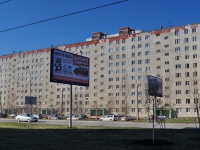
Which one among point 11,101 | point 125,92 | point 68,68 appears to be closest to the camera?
point 68,68

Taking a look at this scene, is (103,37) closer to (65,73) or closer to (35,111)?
(35,111)

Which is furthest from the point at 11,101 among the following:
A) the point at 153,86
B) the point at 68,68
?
the point at 153,86

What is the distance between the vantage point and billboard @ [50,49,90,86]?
2764cm

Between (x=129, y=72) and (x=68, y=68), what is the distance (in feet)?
208

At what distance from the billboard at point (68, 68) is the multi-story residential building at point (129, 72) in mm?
38201

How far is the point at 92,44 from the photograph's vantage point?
328ft

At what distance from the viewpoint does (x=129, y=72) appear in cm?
9138

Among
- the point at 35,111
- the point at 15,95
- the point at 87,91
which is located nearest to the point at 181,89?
the point at 87,91

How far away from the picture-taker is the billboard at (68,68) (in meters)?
27.6
